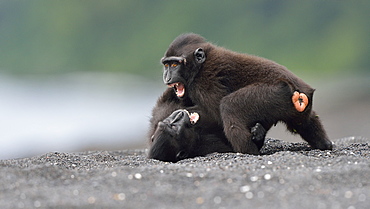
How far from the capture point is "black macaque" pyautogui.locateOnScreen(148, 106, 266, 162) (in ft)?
25.3

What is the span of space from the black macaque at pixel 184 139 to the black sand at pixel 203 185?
4.36ft

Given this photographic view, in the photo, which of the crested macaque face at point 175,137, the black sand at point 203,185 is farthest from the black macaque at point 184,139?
the black sand at point 203,185

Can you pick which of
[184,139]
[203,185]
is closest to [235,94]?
[184,139]

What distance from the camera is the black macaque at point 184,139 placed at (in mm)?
7699

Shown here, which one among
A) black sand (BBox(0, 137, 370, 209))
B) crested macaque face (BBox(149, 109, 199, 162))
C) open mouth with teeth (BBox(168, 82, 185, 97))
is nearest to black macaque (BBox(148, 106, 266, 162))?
crested macaque face (BBox(149, 109, 199, 162))

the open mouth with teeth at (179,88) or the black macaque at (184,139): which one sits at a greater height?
the open mouth with teeth at (179,88)

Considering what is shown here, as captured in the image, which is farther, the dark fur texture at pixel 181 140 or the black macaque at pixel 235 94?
the dark fur texture at pixel 181 140

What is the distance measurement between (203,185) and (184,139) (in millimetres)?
2703

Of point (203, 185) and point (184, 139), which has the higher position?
point (203, 185)

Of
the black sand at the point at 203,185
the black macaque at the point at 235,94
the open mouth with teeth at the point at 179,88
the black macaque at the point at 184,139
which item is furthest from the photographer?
the open mouth with teeth at the point at 179,88

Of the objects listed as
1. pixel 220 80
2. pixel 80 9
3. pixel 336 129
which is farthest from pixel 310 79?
pixel 220 80

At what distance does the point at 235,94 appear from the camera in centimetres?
753

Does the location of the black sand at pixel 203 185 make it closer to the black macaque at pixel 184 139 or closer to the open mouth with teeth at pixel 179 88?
the black macaque at pixel 184 139

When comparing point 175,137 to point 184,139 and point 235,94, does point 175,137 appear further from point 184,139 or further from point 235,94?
point 235,94
